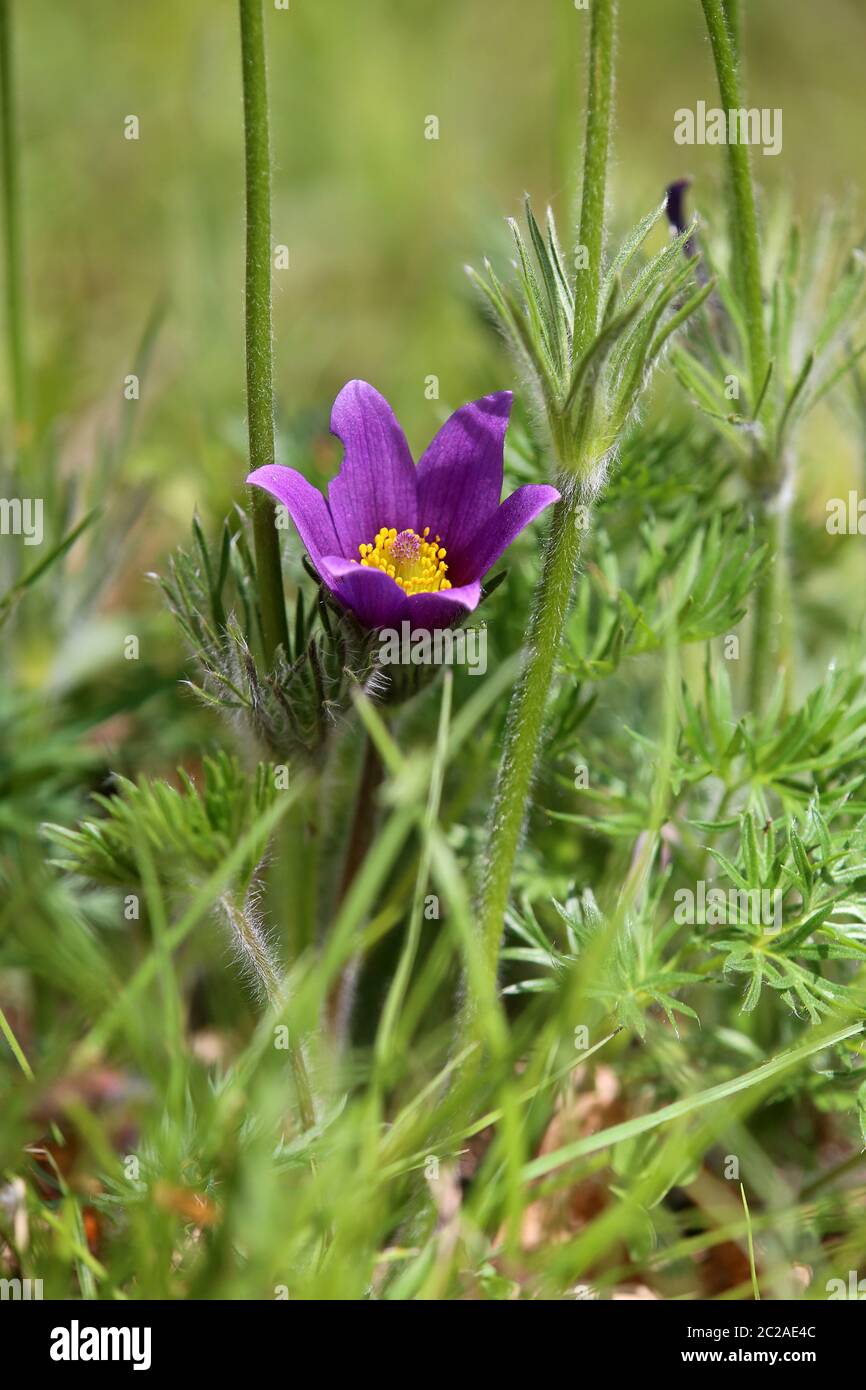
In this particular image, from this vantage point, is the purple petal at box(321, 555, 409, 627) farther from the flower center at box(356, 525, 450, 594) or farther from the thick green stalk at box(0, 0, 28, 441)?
the thick green stalk at box(0, 0, 28, 441)

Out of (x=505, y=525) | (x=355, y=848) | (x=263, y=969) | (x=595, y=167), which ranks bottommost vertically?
(x=263, y=969)

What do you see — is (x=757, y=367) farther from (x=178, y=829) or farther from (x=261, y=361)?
(x=178, y=829)

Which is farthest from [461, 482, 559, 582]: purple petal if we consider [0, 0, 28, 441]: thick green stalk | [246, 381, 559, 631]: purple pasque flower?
→ [0, 0, 28, 441]: thick green stalk

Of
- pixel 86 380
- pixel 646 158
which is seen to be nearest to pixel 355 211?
pixel 646 158

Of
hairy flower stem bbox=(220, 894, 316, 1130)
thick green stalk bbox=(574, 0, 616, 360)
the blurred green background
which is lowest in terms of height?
hairy flower stem bbox=(220, 894, 316, 1130)

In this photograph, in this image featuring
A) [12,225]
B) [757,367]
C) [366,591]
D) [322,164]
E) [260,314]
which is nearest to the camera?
[366,591]

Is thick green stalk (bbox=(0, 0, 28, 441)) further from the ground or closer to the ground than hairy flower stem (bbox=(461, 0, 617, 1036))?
further from the ground

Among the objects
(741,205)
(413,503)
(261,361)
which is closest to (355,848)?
(413,503)
